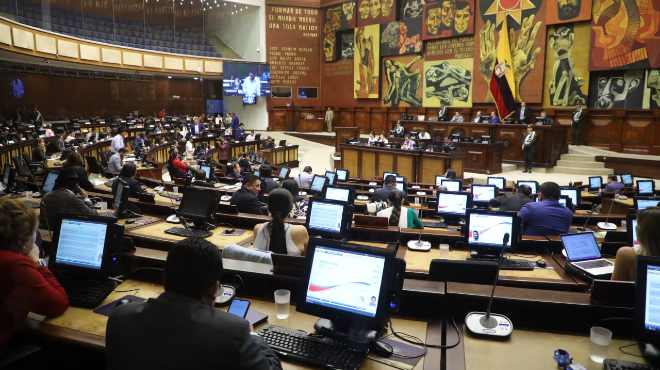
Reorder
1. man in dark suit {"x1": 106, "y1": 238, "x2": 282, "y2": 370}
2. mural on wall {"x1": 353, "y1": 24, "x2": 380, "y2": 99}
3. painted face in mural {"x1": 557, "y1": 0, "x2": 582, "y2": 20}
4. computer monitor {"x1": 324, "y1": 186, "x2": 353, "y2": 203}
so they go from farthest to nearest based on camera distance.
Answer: mural on wall {"x1": 353, "y1": 24, "x2": 380, "y2": 99}
painted face in mural {"x1": 557, "y1": 0, "x2": 582, "y2": 20}
computer monitor {"x1": 324, "y1": 186, "x2": 353, "y2": 203}
man in dark suit {"x1": 106, "y1": 238, "x2": 282, "y2": 370}

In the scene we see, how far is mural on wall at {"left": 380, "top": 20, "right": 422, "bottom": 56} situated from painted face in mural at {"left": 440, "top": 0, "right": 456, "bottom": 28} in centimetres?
123

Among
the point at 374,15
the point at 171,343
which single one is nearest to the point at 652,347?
the point at 171,343

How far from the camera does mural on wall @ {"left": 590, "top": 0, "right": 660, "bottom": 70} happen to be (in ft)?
42.9

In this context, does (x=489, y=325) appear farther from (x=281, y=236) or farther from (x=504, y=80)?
(x=504, y=80)

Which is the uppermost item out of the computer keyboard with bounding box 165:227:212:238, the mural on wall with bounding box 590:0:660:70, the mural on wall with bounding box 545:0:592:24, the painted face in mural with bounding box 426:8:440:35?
the painted face in mural with bounding box 426:8:440:35

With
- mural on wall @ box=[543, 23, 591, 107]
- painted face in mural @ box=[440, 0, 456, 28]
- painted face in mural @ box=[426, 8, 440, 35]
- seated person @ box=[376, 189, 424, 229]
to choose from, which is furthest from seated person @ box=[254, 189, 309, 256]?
painted face in mural @ box=[426, 8, 440, 35]

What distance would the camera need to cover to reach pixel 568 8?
14898mm

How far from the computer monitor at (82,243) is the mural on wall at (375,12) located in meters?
19.1

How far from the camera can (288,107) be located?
2322 centimetres

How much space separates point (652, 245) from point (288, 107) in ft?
70.2

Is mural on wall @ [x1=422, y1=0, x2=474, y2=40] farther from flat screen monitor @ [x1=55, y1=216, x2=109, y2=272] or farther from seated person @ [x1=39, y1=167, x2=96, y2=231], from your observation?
flat screen monitor @ [x1=55, y1=216, x2=109, y2=272]

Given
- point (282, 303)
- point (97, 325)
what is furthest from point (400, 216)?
point (97, 325)

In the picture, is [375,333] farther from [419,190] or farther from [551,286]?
[419,190]

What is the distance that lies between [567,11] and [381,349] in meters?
15.9
